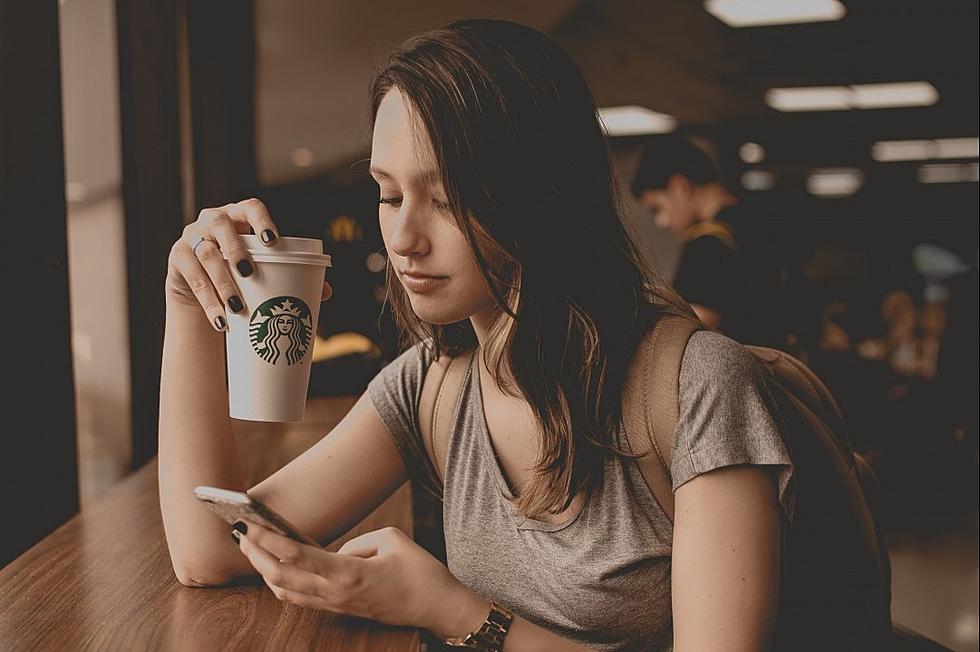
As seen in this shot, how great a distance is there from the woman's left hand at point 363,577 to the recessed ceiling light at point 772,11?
4700mm

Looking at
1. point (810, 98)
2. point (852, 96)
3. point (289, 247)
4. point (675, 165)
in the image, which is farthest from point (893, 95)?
point (289, 247)

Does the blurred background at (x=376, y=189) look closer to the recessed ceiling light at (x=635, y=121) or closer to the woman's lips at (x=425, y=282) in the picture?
the recessed ceiling light at (x=635, y=121)

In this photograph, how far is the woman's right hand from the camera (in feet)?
3.14

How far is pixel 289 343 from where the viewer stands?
3.10 feet

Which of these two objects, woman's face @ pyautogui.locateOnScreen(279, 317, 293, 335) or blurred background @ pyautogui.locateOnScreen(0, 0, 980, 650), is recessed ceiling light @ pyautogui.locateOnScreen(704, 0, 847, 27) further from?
woman's face @ pyautogui.locateOnScreen(279, 317, 293, 335)

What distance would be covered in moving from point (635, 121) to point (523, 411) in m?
6.11

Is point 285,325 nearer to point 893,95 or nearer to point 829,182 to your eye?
point 893,95

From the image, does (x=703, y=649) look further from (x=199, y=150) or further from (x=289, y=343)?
(x=199, y=150)

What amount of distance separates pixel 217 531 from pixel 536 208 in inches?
20.5

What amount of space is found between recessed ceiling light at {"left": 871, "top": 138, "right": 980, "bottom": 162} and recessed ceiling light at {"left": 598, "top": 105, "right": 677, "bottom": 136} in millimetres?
1726

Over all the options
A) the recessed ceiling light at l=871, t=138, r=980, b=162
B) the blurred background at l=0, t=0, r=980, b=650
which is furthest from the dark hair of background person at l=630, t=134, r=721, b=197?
the recessed ceiling light at l=871, t=138, r=980, b=162

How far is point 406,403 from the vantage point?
48.8 inches

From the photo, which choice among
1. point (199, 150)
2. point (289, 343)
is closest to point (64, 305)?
point (289, 343)

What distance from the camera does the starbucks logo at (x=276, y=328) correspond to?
937 mm
